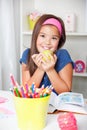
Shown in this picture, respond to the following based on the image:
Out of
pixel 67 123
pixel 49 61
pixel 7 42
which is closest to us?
pixel 67 123

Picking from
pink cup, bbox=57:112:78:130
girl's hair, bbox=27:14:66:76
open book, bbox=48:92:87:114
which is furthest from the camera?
girl's hair, bbox=27:14:66:76

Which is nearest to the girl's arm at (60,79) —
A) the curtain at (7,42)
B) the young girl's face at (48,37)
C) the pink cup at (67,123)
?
the young girl's face at (48,37)

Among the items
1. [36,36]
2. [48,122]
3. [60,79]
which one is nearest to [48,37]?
[36,36]

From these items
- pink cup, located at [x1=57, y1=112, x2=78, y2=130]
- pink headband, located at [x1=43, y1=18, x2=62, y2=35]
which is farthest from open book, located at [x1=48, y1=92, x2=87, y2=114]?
pink headband, located at [x1=43, y1=18, x2=62, y2=35]

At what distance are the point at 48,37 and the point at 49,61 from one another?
15cm

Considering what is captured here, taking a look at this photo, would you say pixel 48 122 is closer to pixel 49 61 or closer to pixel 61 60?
pixel 49 61

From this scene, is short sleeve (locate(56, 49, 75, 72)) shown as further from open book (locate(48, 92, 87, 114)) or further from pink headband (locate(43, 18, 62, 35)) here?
open book (locate(48, 92, 87, 114))

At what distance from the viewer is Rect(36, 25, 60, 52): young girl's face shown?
1.20m

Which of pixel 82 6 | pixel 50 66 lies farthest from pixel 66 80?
pixel 82 6

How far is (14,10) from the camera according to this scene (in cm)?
178

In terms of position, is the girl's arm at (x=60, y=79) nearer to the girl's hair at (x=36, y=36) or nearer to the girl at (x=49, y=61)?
the girl at (x=49, y=61)

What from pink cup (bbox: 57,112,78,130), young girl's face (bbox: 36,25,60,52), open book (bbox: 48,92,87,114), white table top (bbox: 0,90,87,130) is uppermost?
young girl's face (bbox: 36,25,60,52)

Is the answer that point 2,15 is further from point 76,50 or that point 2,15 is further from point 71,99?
point 71,99

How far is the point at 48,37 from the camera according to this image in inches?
47.2
